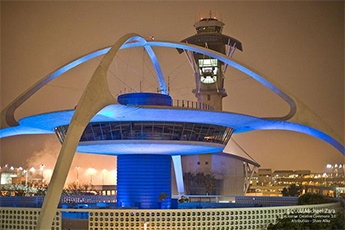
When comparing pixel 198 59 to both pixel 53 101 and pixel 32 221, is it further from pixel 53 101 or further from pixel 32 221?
pixel 32 221

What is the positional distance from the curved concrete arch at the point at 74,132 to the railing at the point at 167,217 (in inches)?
161

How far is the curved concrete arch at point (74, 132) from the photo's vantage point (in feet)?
91.9

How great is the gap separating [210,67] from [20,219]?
71.3 metres

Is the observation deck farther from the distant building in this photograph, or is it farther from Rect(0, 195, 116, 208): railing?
the distant building

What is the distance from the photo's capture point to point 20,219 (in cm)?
3359

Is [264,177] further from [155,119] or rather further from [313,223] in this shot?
[313,223]

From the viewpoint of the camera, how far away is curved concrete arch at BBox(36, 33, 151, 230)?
2800 cm

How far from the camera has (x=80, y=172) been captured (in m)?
125

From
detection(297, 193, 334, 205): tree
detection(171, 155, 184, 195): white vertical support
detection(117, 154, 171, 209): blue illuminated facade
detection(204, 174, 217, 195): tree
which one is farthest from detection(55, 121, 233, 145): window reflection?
detection(204, 174, 217, 195): tree

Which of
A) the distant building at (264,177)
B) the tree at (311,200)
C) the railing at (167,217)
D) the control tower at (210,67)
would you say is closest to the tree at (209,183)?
the control tower at (210,67)

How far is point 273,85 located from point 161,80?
15.5 m

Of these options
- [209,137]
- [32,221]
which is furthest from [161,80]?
[32,221]

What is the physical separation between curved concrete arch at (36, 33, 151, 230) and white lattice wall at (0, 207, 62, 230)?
446cm

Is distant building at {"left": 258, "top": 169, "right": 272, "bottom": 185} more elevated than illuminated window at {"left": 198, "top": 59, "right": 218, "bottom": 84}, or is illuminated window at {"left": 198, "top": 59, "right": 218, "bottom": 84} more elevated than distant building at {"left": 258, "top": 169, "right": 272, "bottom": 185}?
illuminated window at {"left": 198, "top": 59, "right": 218, "bottom": 84}
